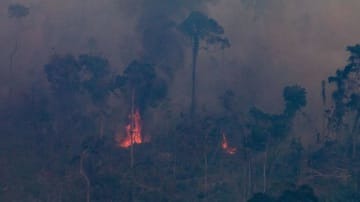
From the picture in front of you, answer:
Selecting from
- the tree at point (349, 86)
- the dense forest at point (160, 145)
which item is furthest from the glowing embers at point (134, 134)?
the tree at point (349, 86)

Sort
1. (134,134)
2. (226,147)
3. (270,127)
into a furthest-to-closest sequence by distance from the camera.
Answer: (134,134), (226,147), (270,127)

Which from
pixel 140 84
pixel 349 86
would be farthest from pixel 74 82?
pixel 349 86

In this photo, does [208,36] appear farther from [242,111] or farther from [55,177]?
[55,177]

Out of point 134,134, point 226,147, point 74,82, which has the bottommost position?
point 226,147

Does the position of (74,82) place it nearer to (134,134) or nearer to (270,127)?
(134,134)

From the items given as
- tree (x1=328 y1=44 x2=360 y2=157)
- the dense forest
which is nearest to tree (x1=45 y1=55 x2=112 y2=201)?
the dense forest

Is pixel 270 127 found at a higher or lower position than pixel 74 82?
lower

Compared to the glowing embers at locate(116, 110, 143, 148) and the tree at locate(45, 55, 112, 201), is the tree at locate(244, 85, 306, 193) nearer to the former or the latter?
the glowing embers at locate(116, 110, 143, 148)

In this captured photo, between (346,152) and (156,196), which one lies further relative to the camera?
(346,152)

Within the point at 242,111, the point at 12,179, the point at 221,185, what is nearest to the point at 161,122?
the point at 242,111

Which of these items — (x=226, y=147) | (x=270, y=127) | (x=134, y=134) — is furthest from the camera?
(x=134, y=134)

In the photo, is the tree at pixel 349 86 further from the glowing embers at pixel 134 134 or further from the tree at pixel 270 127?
the glowing embers at pixel 134 134
